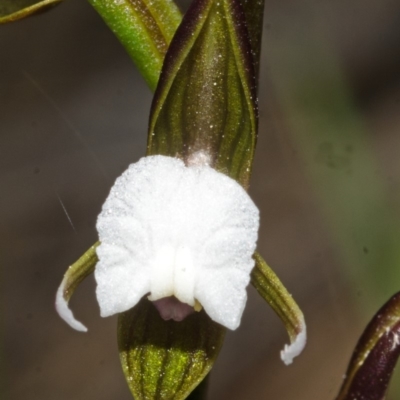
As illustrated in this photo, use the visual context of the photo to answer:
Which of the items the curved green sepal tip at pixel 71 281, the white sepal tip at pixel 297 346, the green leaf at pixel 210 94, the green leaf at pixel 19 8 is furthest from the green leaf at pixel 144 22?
the white sepal tip at pixel 297 346

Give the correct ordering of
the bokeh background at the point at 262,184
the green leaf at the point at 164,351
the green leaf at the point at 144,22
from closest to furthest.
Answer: the green leaf at the point at 164,351
the green leaf at the point at 144,22
the bokeh background at the point at 262,184

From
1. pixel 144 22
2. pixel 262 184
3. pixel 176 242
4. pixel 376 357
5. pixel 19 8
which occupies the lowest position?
pixel 262 184

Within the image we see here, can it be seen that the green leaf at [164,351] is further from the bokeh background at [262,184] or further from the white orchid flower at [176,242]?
the bokeh background at [262,184]

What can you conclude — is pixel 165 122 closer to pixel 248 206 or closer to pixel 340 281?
pixel 248 206

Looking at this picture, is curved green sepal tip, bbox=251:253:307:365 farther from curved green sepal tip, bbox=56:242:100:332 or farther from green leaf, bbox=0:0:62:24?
green leaf, bbox=0:0:62:24

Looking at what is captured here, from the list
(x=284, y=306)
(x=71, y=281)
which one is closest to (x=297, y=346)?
(x=284, y=306)

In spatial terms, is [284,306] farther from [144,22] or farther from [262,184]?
[262,184]

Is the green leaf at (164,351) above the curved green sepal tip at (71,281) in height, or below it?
below
